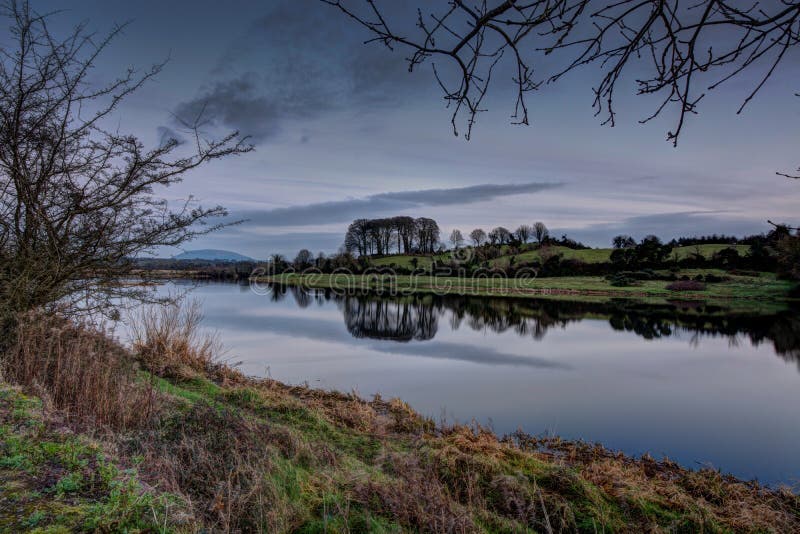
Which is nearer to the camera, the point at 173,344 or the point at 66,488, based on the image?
the point at 66,488

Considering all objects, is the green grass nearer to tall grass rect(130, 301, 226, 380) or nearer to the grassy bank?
tall grass rect(130, 301, 226, 380)

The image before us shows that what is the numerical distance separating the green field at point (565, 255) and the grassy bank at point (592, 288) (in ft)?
22.9

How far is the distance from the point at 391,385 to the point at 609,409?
4903 millimetres

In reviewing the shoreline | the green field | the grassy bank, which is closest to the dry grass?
the shoreline

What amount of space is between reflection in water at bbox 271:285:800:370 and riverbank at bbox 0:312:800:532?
12.1 meters

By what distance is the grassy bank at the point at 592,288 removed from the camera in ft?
102

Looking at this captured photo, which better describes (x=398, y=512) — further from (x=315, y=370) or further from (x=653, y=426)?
(x=315, y=370)

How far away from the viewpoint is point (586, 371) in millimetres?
12000

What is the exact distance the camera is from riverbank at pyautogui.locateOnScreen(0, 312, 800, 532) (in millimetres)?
2488

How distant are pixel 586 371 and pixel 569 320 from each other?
35.1ft

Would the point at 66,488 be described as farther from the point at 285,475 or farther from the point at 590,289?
the point at 590,289

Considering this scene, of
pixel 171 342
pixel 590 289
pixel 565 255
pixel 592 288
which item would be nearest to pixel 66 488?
pixel 171 342

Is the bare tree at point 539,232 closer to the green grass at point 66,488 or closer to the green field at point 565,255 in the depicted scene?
the green field at point 565,255

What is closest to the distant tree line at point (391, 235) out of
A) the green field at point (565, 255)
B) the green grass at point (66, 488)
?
the green field at point (565, 255)
